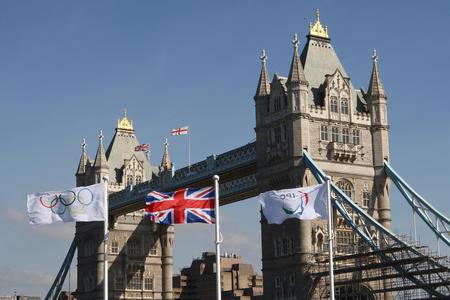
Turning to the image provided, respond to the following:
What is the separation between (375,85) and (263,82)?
10339 millimetres

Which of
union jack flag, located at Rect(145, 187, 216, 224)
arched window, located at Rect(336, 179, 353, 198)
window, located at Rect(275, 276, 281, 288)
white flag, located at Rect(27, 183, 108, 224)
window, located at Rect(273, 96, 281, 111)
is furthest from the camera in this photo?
window, located at Rect(273, 96, 281, 111)

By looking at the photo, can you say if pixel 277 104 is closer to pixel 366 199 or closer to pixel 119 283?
pixel 366 199

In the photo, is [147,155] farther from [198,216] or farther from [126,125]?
[198,216]

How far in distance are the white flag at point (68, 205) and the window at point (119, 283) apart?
63.7 m

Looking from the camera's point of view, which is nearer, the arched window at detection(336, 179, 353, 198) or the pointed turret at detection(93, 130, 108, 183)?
the arched window at detection(336, 179, 353, 198)

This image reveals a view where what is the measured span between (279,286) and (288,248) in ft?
11.9

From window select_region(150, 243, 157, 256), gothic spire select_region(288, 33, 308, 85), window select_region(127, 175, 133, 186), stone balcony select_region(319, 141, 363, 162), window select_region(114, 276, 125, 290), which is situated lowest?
window select_region(114, 276, 125, 290)

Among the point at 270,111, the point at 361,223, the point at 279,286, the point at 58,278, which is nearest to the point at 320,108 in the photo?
the point at 270,111

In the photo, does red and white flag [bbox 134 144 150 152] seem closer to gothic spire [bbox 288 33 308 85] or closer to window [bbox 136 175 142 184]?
window [bbox 136 175 142 184]

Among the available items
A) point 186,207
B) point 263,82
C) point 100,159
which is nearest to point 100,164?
point 100,159

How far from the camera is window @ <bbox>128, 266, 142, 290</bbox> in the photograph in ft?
396

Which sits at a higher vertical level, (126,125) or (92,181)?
(126,125)

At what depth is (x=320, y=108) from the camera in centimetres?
8575

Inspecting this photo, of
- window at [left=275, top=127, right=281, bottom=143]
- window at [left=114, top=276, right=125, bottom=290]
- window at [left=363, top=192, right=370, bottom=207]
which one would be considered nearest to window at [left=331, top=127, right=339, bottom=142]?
window at [left=275, top=127, right=281, bottom=143]
